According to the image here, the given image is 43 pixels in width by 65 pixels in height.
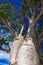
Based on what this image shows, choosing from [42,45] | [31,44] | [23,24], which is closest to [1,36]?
[23,24]

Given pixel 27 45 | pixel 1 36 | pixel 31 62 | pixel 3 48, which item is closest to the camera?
pixel 31 62

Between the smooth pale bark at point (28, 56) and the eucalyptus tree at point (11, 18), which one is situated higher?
the eucalyptus tree at point (11, 18)

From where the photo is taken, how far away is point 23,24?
12.3 feet

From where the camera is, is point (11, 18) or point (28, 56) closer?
point (28, 56)

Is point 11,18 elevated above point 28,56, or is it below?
above

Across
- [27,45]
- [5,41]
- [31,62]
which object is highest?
[5,41]

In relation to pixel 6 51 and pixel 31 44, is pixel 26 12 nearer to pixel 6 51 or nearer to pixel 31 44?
pixel 6 51

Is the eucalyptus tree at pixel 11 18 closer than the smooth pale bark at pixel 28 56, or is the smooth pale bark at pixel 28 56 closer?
the smooth pale bark at pixel 28 56

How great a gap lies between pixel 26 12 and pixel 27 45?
3.97 feet

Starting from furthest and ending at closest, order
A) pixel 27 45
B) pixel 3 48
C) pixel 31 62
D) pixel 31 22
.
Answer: pixel 3 48 < pixel 31 22 < pixel 27 45 < pixel 31 62

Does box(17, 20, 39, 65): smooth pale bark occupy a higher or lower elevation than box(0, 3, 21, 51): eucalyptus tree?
lower

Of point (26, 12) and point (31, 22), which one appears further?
point (26, 12)

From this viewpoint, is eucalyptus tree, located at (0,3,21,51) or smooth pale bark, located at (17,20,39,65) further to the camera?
eucalyptus tree, located at (0,3,21,51)

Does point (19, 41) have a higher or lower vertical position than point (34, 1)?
lower
